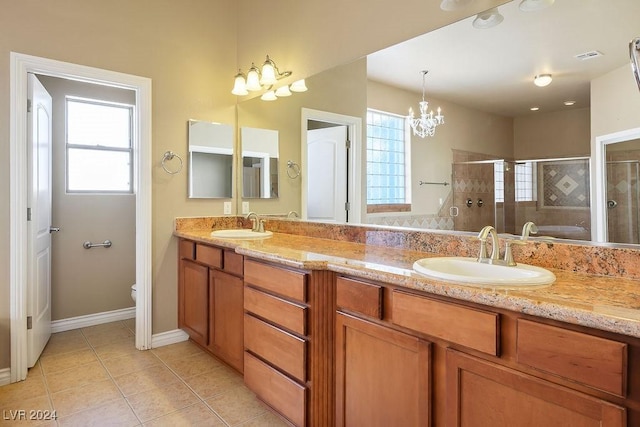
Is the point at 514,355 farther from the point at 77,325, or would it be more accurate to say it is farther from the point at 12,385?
the point at 77,325

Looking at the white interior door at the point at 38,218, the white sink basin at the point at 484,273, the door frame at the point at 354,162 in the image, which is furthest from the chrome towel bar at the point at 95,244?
the white sink basin at the point at 484,273

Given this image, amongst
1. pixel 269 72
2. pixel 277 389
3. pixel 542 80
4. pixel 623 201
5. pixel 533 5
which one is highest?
pixel 269 72

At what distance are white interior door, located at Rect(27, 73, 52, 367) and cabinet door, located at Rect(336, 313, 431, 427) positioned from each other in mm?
2124

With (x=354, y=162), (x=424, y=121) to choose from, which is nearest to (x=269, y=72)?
(x=354, y=162)

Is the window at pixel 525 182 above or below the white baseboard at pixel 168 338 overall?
above

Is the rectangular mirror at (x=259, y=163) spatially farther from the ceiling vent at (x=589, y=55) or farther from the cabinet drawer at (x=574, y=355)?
the cabinet drawer at (x=574, y=355)

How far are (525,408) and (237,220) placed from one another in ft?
8.70

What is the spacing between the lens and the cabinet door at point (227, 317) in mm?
2240

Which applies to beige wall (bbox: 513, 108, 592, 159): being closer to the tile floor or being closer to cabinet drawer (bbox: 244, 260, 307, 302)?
cabinet drawer (bbox: 244, 260, 307, 302)

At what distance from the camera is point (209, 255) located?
8.32ft

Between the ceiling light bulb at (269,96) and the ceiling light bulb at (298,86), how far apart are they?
0.73ft

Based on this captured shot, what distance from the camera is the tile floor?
1.96 m

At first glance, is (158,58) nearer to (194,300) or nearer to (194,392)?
(194,300)

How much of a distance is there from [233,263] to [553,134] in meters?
1.73
